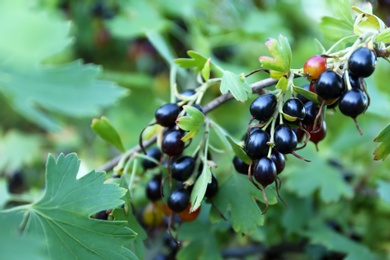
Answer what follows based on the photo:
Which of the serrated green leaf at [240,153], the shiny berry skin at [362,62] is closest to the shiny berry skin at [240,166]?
the serrated green leaf at [240,153]

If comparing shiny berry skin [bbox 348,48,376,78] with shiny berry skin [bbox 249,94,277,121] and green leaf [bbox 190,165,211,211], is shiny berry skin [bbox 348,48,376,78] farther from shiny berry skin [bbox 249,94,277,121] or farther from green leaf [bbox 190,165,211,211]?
green leaf [bbox 190,165,211,211]

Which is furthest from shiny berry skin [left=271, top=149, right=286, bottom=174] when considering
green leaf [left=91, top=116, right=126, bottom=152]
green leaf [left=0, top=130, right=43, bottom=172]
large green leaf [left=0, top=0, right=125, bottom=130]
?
green leaf [left=0, top=130, right=43, bottom=172]

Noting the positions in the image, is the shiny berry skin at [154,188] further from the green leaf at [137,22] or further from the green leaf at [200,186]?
the green leaf at [137,22]

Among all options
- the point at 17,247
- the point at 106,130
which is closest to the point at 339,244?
the point at 106,130

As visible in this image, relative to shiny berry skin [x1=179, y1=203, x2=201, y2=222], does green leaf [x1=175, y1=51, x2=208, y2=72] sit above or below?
above

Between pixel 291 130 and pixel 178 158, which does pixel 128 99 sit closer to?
pixel 178 158

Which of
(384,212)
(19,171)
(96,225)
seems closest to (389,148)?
(96,225)
